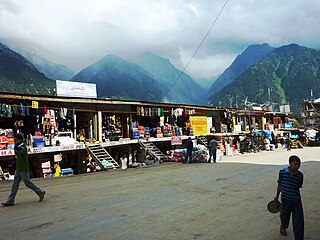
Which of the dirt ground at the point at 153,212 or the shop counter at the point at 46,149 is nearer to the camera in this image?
the dirt ground at the point at 153,212

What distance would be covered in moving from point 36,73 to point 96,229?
5692 cm

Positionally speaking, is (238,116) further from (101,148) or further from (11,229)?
(11,229)

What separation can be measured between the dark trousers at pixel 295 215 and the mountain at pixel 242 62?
134 metres

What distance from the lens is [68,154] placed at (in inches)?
702

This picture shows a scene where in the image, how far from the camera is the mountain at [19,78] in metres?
45.3

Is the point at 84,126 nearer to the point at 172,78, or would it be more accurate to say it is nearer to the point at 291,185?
the point at 291,185

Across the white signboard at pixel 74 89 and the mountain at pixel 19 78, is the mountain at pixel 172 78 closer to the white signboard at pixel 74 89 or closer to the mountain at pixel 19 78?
the mountain at pixel 19 78

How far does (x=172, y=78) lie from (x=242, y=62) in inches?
1835

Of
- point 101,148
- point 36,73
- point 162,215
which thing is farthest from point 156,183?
point 36,73

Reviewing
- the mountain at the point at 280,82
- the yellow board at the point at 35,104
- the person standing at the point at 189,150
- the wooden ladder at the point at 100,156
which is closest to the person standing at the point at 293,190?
the wooden ladder at the point at 100,156

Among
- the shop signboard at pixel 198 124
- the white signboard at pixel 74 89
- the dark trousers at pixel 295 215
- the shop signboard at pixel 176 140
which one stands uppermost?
the white signboard at pixel 74 89

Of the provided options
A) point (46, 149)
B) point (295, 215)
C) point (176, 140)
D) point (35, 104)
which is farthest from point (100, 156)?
point (295, 215)

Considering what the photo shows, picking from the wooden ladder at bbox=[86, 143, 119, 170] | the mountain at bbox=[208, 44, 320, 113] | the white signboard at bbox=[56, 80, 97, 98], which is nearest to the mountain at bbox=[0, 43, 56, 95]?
the white signboard at bbox=[56, 80, 97, 98]

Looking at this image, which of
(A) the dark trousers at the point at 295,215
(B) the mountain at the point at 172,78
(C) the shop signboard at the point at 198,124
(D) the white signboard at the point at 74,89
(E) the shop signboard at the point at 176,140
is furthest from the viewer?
(B) the mountain at the point at 172,78
